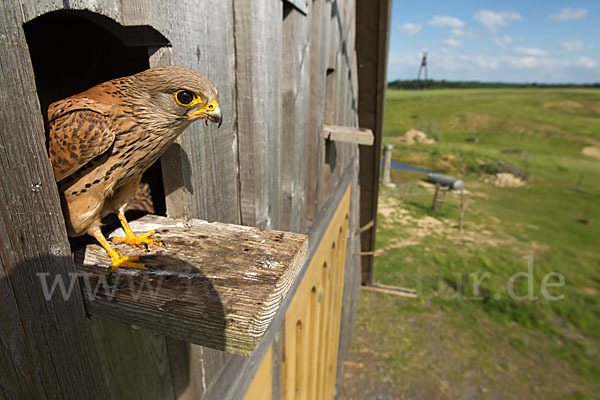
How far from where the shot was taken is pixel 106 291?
773 mm

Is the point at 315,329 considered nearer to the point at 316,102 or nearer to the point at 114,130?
the point at 316,102

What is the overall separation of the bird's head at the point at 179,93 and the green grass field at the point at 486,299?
6743 mm

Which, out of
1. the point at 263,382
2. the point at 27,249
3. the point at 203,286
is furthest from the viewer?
the point at 263,382

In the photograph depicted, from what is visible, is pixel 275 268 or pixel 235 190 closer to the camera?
pixel 275 268

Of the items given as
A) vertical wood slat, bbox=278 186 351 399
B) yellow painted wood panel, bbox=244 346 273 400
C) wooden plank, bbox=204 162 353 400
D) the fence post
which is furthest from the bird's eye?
the fence post

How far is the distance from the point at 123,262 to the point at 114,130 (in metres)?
0.33

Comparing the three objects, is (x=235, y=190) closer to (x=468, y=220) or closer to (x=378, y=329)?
(x=378, y=329)

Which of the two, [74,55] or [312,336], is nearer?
[74,55]

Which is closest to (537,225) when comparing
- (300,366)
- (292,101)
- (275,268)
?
(300,366)

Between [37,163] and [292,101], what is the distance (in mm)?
1444

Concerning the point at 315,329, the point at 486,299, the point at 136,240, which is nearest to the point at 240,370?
the point at 136,240

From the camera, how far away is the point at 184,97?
0.92 m

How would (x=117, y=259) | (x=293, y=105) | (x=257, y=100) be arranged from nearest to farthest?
1. (x=117, y=259)
2. (x=257, y=100)
3. (x=293, y=105)

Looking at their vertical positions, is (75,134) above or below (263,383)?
above
